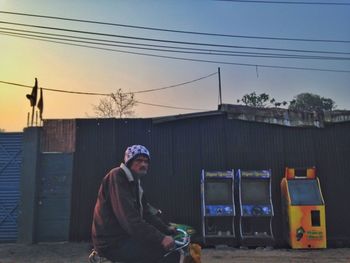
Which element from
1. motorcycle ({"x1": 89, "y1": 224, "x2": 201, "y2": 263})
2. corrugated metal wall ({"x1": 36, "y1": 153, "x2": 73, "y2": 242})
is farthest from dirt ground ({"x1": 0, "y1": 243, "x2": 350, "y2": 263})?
motorcycle ({"x1": 89, "y1": 224, "x2": 201, "y2": 263})

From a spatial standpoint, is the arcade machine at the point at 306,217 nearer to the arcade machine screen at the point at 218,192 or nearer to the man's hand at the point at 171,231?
the arcade machine screen at the point at 218,192

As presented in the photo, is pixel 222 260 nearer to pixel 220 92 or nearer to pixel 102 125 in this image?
pixel 102 125

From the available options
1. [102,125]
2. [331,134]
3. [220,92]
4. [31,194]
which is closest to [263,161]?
[331,134]

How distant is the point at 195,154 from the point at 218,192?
1400mm

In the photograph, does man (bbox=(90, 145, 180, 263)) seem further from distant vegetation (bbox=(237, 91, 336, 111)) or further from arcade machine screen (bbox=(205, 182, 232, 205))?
distant vegetation (bbox=(237, 91, 336, 111))

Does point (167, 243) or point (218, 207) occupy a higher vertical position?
point (167, 243)

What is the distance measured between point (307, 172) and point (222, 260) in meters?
3.56

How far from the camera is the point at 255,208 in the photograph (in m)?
11.5

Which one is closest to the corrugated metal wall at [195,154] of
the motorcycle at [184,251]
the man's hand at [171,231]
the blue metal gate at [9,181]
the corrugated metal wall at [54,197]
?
the corrugated metal wall at [54,197]

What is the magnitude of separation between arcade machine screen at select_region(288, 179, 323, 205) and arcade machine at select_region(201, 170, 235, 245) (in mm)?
1562

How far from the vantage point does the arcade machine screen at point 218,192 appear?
11.7 meters

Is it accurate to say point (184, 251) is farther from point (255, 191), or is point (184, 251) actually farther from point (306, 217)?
point (255, 191)

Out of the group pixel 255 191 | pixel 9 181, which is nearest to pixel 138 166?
pixel 255 191

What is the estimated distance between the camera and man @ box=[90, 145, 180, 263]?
3.72 m
